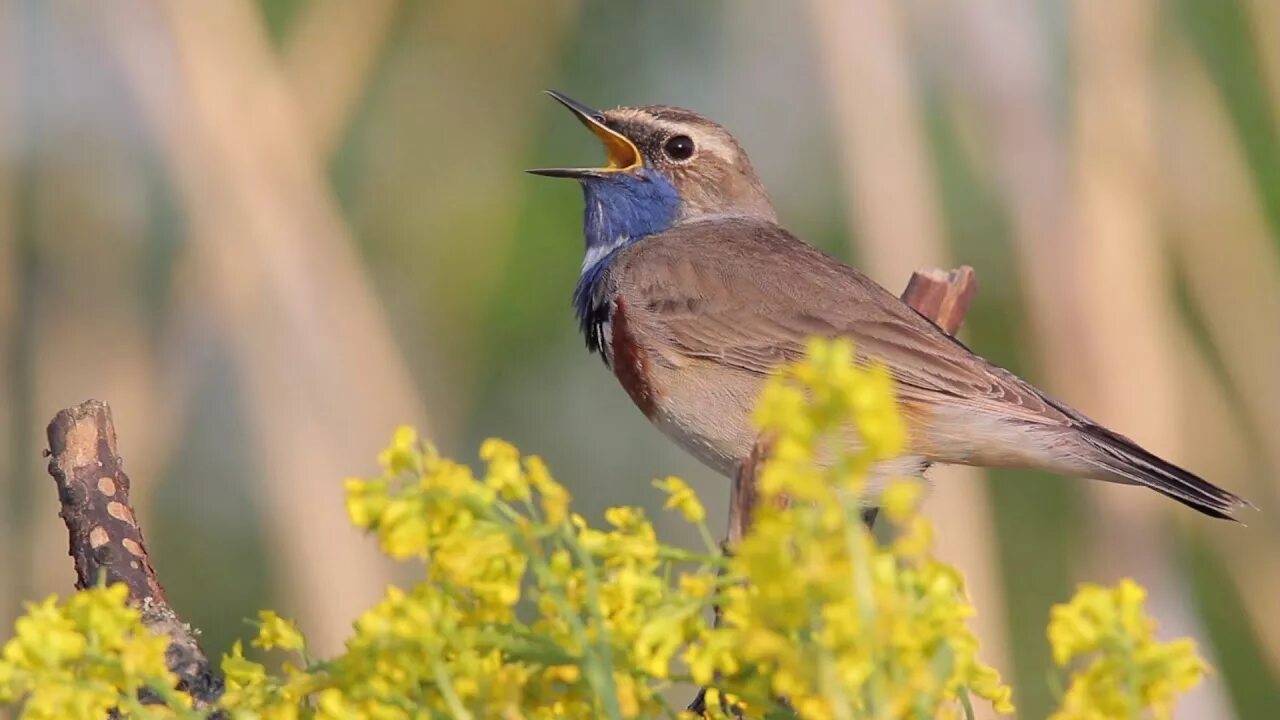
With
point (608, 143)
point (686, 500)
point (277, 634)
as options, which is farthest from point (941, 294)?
point (277, 634)

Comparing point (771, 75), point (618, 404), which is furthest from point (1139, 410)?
point (618, 404)

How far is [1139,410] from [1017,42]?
1183 millimetres

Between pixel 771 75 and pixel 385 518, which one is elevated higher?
pixel 771 75

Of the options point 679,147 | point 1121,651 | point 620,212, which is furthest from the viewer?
point 679,147

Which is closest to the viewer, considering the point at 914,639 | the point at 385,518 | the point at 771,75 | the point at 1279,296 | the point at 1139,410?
the point at 914,639

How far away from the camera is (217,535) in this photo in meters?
6.70

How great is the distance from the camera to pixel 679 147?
14.9 feet

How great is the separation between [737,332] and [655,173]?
80cm

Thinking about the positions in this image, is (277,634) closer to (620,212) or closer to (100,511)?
(100,511)

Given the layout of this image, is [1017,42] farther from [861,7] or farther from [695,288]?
[695,288]

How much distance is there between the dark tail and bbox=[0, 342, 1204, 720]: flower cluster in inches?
78.2

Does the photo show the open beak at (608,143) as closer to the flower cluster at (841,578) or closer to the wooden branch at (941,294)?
the wooden branch at (941,294)

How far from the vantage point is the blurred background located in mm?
4578

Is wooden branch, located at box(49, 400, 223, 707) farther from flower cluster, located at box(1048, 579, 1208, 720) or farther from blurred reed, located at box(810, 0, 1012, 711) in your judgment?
blurred reed, located at box(810, 0, 1012, 711)
